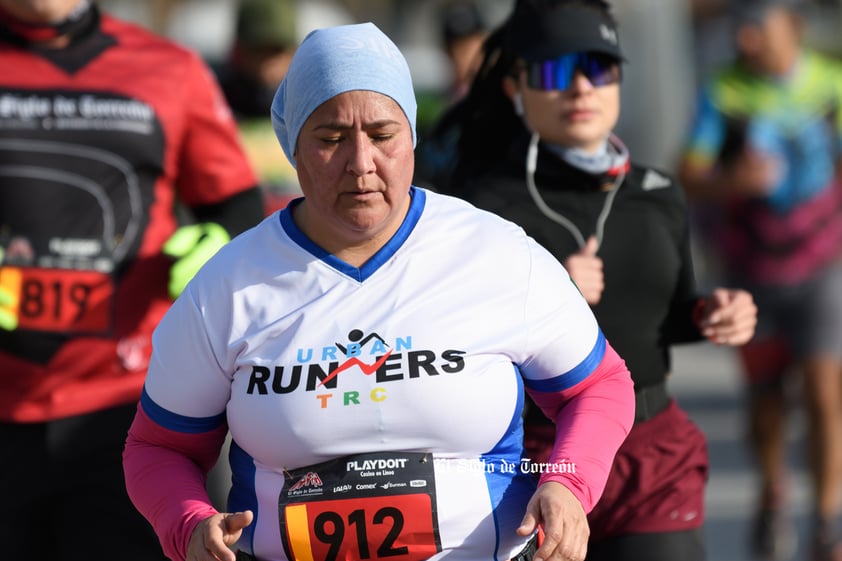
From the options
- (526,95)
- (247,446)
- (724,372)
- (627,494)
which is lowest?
(724,372)

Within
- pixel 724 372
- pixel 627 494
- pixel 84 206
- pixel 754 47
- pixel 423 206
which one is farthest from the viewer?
pixel 724 372

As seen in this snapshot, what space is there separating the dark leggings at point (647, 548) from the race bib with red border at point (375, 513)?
998 millimetres

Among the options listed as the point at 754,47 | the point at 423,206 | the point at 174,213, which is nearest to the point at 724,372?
the point at 754,47

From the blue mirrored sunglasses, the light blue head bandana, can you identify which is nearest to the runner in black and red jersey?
the blue mirrored sunglasses

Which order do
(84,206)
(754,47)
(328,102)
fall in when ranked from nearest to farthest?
(328,102) < (84,206) < (754,47)

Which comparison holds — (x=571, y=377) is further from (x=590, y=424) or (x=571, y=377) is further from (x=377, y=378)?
(x=377, y=378)

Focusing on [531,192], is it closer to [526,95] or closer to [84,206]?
[526,95]

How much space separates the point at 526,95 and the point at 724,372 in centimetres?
892

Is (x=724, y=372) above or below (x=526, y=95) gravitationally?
below

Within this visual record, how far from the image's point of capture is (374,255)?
319 centimetres

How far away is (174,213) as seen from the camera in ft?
15.3

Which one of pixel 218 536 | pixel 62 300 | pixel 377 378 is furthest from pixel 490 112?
pixel 218 536

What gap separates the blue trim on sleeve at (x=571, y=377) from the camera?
10.5ft

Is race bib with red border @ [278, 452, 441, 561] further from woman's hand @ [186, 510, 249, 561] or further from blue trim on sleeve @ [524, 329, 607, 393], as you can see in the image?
blue trim on sleeve @ [524, 329, 607, 393]
